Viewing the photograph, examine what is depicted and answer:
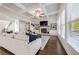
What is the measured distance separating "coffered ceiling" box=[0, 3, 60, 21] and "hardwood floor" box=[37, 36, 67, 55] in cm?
53

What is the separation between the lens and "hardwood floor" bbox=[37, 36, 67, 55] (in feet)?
7.55

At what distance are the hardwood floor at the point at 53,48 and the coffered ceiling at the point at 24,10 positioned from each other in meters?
0.53

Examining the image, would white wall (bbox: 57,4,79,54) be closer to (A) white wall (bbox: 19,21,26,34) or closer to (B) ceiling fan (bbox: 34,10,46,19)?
(B) ceiling fan (bbox: 34,10,46,19)

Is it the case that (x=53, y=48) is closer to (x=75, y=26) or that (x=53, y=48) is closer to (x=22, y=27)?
(x=75, y=26)

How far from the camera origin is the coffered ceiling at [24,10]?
230 cm

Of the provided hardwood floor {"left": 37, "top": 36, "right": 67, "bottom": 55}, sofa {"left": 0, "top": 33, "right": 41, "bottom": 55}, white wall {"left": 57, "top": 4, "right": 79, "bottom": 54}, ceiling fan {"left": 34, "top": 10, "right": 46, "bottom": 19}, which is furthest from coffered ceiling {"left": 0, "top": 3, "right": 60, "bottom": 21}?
hardwood floor {"left": 37, "top": 36, "right": 67, "bottom": 55}

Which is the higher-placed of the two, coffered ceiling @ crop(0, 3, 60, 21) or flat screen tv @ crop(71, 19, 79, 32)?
coffered ceiling @ crop(0, 3, 60, 21)

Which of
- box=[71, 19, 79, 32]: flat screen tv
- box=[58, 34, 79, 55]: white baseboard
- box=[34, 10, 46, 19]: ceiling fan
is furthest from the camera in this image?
box=[34, 10, 46, 19]: ceiling fan

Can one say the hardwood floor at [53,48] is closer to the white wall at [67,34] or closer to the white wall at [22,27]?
the white wall at [67,34]

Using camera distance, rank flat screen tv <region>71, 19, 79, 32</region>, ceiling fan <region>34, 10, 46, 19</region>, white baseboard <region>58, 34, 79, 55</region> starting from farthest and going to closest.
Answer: ceiling fan <region>34, 10, 46, 19</region> < white baseboard <region>58, 34, 79, 55</region> < flat screen tv <region>71, 19, 79, 32</region>

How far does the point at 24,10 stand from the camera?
93.7 inches

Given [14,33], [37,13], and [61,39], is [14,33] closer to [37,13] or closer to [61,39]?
[37,13]

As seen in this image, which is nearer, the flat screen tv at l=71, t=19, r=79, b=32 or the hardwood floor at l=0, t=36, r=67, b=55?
the flat screen tv at l=71, t=19, r=79, b=32

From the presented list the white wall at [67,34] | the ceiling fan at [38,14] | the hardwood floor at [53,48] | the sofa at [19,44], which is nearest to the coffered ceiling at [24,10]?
the ceiling fan at [38,14]
